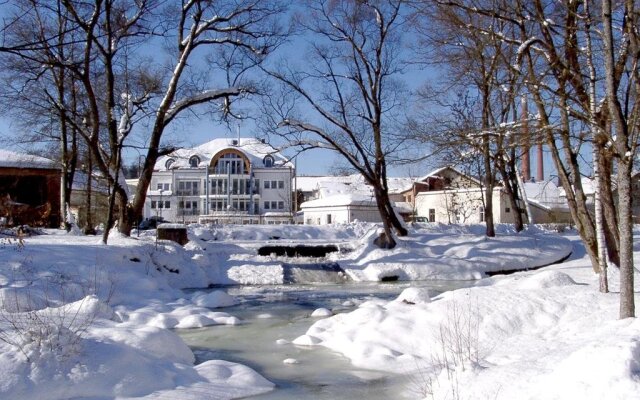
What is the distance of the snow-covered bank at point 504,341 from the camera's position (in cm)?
516

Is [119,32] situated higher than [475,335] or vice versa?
[119,32]

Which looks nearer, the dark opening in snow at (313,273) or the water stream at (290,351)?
the water stream at (290,351)

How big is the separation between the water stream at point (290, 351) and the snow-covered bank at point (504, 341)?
350 millimetres

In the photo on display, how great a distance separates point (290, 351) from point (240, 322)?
3.44 m

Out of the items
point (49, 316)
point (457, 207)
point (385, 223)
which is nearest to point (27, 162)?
point (385, 223)

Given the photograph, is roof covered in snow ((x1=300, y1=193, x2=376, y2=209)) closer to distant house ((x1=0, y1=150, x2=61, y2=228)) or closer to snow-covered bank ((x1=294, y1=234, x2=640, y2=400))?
distant house ((x1=0, y1=150, x2=61, y2=228))

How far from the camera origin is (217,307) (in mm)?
15703

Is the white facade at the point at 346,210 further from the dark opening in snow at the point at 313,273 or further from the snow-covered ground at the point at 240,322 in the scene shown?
the snow-covered ground at the point at 240,322

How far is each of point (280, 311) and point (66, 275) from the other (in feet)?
16.8

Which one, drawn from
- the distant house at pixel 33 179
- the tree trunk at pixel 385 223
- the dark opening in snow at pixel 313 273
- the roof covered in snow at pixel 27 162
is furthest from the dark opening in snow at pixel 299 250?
the roof covered in snow at pixel 27 162

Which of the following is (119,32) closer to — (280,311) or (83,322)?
(280,311)

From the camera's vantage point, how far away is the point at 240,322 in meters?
13.3

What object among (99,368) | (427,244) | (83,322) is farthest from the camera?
(427,244)

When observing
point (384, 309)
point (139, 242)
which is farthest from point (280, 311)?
point (139, 242)
